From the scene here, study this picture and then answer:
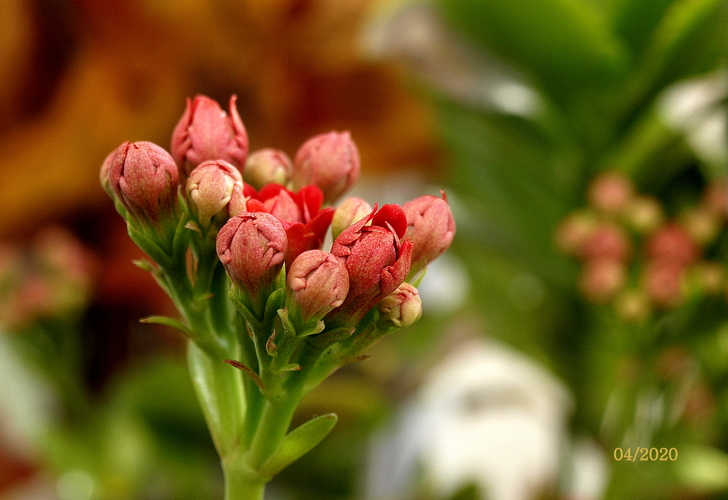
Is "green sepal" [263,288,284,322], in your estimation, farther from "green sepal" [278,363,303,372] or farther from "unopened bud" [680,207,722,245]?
"unopened bud" [680,207,722,245]

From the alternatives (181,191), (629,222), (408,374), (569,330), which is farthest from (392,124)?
(181,191)

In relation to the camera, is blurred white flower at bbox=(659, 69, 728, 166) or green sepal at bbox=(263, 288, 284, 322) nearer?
green sepal at bbox=(263, 288, 284, 322)

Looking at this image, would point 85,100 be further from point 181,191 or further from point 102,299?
point 181,191

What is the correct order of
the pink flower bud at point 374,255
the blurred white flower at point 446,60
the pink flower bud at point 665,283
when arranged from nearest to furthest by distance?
the pink flower bud at point 374,255 → the pink flower bud at point 665,283 → the blurred white flower at point 446,60

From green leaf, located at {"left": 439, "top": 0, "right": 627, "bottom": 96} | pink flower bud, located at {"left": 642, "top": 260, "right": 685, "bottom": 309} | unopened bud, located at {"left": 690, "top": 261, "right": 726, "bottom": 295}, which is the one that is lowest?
pink flower bud, located at {"left": 642, "top": 260, "right": 685, "bottom": 309}

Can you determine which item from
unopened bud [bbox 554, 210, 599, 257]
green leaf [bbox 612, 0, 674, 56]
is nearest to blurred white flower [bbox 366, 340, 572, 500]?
unopened bud [bbox 554, 210, 599, 257]

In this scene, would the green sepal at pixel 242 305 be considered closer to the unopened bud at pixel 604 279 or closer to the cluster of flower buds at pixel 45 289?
the unopened bud at pixel 604 279

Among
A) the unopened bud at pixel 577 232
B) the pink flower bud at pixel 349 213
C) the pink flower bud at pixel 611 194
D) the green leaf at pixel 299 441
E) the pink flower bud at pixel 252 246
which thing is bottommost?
the green leaf at pixel 299 441

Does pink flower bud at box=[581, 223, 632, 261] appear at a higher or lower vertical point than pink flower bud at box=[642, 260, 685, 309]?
higher

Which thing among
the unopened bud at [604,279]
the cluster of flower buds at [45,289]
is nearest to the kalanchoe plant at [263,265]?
the unopened bud at [604,279]
